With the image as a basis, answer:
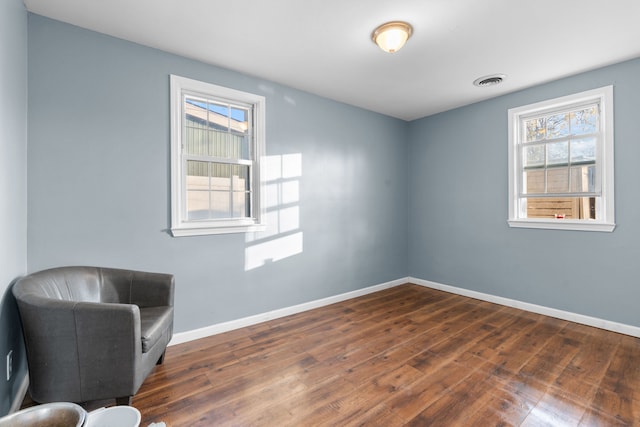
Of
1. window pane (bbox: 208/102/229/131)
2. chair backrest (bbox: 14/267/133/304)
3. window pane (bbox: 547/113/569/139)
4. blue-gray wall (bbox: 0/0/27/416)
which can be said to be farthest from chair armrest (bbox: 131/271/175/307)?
window pane (bbox: 547/113/569/139)

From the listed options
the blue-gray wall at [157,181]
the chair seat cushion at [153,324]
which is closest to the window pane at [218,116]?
the blue-gray wall at [157,181]

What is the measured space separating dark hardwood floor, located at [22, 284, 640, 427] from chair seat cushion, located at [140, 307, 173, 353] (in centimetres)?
38

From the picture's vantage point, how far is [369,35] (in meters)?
2.45

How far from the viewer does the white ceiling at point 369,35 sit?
2098mm

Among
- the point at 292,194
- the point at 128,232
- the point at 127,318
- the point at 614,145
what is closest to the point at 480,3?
the point at 614,145

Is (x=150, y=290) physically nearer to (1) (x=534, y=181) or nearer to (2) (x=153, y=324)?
(2) (x=153, y=324)

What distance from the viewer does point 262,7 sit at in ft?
6.93

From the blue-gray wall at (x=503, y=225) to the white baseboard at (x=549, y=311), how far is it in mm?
48

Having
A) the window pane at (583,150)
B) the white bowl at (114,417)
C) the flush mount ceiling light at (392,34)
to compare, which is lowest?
the white bowl at (114,417)

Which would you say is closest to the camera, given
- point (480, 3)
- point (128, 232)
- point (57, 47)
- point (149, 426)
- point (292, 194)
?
point (149, 426)

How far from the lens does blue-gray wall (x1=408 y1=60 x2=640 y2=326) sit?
9.46 feet

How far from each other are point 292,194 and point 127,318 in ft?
7.07

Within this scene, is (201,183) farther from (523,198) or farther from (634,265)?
(634,265)

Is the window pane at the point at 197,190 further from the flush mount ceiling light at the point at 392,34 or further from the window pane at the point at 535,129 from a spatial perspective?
the window pane at the point at 535,129
